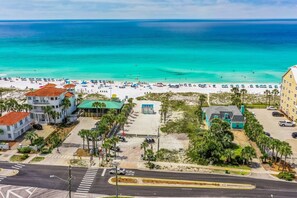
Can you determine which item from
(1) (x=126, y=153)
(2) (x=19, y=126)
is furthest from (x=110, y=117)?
(2) (x=19, y=126)

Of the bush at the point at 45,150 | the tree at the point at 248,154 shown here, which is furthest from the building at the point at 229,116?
the bush at the point at 45,150

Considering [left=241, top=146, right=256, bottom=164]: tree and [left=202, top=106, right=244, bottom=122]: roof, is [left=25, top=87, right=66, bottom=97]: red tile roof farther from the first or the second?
[left=241, top=146, right=256, bottom=164]: tree

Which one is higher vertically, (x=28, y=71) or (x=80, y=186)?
(x=28, y=71)

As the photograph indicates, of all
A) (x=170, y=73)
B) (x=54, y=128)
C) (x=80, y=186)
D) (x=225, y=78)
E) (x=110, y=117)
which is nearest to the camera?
(x=80, y=186)

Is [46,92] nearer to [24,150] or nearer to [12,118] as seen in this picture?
[12,118]

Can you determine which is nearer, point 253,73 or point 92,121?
point 92,121

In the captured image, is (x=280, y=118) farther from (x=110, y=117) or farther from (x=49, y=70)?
(x=49, y=70)
